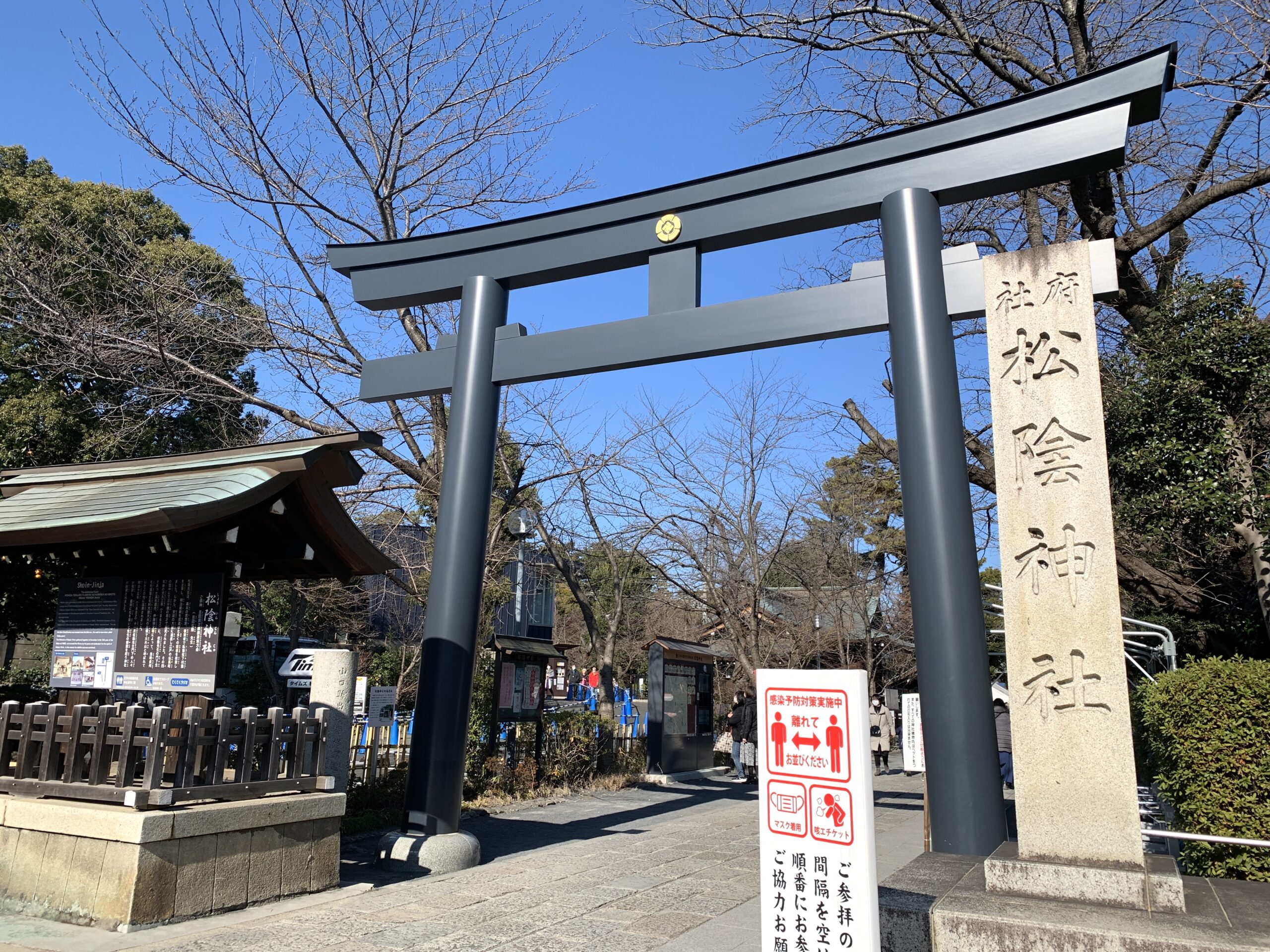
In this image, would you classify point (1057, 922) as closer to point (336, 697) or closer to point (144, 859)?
point (144, 859)

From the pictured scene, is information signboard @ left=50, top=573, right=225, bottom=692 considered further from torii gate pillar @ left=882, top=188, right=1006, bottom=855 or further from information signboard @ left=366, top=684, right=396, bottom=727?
torii gate pillar @ left=882, top=188, right=1006, bottom=855

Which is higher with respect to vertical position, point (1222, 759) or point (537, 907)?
point (1222, 759)

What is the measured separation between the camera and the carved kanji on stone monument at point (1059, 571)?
4.41 metres

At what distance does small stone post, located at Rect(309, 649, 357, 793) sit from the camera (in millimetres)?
7406

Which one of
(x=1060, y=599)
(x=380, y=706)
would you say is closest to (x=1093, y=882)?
(x=1060, y=599)

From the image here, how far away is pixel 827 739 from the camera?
10.7 ft

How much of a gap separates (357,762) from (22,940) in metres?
6.49

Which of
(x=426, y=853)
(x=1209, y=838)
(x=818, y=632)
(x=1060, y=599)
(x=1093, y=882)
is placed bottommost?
(x=426, y=853)

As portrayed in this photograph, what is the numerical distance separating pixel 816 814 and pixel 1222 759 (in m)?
4.04

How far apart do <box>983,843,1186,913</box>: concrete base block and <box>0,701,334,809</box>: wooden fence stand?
16.2ft

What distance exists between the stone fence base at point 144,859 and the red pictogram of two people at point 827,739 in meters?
→ 4.20

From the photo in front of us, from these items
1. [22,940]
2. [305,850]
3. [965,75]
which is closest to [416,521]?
[305,850]

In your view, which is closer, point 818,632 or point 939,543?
point 939,543

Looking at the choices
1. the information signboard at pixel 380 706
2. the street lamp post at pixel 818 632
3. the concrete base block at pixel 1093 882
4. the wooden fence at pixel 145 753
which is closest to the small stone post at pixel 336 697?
the wooden fence at pixel 145 753
